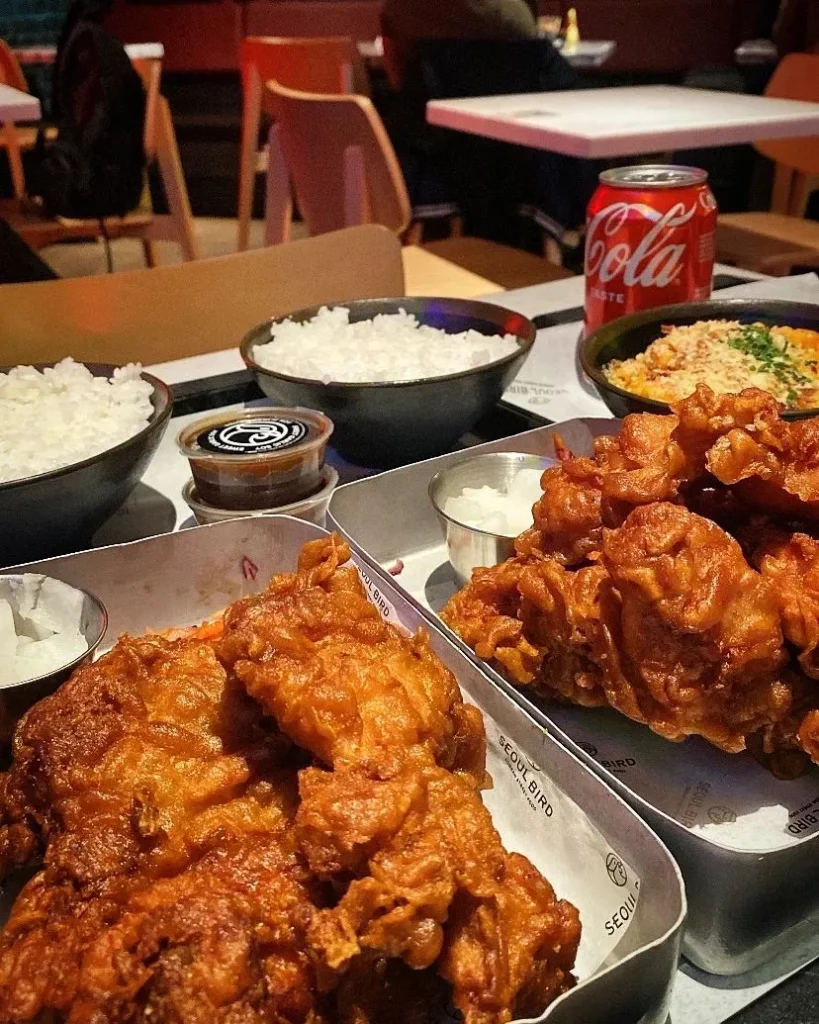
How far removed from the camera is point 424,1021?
2.87 feet

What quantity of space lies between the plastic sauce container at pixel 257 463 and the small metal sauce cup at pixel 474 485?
0.82 ft

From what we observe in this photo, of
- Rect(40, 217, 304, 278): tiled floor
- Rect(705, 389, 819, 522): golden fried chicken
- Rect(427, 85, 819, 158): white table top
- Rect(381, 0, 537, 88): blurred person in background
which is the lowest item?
Rect(40, 217, 304, 278): tiled floor

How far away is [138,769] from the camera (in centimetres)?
101

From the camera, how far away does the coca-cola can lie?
2.26 meters

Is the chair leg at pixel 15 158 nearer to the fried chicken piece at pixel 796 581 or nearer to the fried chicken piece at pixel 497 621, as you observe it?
the fried chicken piece at pixel 497 621

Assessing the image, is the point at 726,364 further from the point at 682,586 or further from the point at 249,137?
the point at 249,137

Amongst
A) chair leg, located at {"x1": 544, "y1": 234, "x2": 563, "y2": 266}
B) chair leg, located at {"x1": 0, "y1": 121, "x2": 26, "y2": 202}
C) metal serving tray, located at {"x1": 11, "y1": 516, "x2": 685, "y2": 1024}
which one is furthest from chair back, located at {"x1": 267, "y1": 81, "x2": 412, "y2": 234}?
Result: metal serving tray, located at {"x1": 11, "y1": 516, "x2": 685, "y2": 1024}

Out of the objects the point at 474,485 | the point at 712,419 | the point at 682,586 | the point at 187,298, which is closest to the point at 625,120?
the point at 187,298

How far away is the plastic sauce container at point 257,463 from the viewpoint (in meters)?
1.69

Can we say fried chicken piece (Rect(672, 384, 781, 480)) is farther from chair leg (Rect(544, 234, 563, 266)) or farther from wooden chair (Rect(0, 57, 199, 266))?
wooden chair (Rect(0, 57, 199, 266))

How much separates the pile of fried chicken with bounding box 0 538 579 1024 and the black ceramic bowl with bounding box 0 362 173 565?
0.48 metres

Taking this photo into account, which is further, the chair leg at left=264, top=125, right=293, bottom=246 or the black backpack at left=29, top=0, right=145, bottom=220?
the chair leg at left=264, top=125, right=293, bottom=246

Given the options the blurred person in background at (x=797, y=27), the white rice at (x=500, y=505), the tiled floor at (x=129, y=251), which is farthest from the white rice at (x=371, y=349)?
the blurred person in background at (x=797, y=27)

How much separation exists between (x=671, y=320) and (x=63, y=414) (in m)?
1.42
